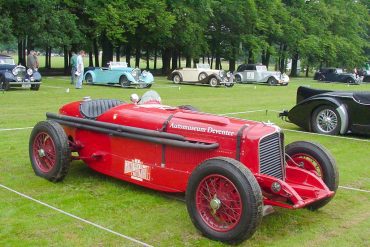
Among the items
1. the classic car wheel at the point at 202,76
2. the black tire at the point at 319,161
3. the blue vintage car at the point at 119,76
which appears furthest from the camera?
the classic car wheel at the point at 202,76

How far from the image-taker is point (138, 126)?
5867mm

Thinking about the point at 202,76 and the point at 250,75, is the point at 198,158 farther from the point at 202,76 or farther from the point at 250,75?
the point at 250,75

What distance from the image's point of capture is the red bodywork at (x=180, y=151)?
4.91m

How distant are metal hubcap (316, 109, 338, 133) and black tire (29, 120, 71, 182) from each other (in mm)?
6749

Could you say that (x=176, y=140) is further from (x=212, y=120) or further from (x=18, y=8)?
(x=18, y=8)

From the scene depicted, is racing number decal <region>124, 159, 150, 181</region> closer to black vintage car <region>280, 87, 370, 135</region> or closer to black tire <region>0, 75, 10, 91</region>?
black vintage car <region>280, 87, 370, 135</region>

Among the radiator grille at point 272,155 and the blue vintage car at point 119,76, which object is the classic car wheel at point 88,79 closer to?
the blue vintage car at point 119,76

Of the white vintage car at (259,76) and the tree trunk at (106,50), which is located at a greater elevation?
the tree trunk at (106,50)

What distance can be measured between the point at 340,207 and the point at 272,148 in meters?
1.34

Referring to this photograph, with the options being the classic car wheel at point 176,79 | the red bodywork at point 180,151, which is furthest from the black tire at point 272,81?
the red bodywork at point 180,151

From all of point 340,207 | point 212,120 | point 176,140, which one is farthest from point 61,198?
point 340,207

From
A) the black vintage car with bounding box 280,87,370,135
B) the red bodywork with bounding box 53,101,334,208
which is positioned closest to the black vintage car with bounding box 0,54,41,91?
the black vintage car with bounding box 280,87,370,135

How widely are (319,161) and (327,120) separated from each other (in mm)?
5702

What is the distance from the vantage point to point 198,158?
5.22 meters
